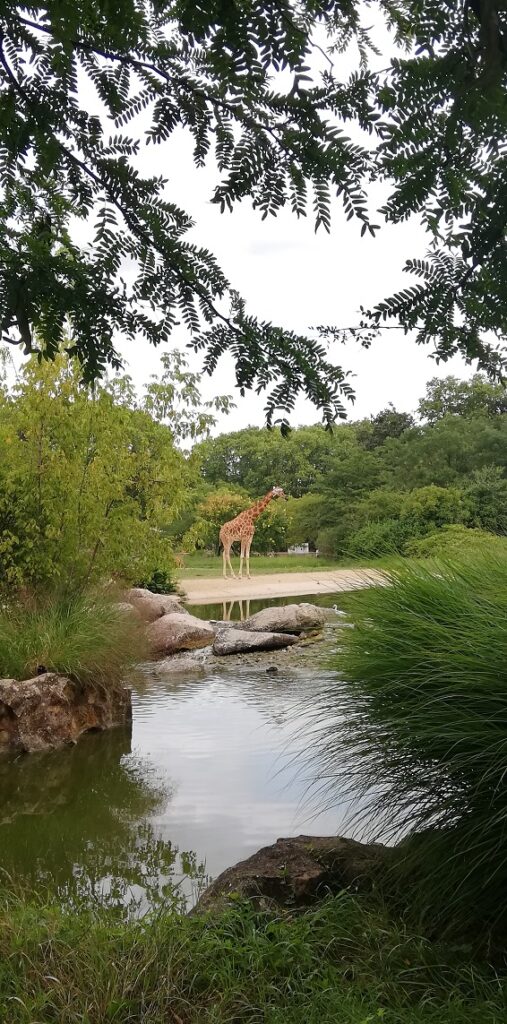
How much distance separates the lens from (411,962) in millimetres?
2705

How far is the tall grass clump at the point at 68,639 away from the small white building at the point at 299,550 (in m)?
29.9

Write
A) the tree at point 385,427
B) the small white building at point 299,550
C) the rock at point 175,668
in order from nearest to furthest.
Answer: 1. the rock at point 175,668
2. the tree at point 385,427
3. the small white building at point 299,550

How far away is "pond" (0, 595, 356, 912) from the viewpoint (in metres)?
4.27

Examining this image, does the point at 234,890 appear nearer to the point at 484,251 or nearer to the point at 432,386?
the point at 484,251

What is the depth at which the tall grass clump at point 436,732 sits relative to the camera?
281 centimetres

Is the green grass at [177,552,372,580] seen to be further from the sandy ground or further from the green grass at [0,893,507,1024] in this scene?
the green grass at [0,893,507,1024]

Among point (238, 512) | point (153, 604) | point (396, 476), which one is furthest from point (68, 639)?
point (238, 512)

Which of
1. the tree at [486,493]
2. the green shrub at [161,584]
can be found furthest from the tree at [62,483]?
the tree at [486,493]

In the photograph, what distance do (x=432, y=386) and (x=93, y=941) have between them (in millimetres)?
34549

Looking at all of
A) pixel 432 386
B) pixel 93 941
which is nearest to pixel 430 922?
pixel 93 941

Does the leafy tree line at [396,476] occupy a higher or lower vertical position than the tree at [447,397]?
lower

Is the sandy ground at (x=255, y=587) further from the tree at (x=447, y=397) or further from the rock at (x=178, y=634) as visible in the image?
the tree at (x=447, y=397)

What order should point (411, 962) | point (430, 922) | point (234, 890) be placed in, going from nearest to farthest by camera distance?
1. point (411, 962)
2. point (430, 922)
3. point (234, 890)

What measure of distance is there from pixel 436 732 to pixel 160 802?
9.91 feet
